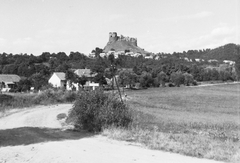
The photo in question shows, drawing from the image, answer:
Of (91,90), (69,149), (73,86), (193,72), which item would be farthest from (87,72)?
(69,149)

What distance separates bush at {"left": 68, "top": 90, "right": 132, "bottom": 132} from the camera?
2027 cm

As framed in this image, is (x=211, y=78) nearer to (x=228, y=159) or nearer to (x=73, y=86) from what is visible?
(x=73, y=86)

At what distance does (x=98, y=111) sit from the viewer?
2077 centimetres

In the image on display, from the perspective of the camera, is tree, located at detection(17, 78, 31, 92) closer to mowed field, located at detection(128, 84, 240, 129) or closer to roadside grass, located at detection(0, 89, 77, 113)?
mowed field, located at detection(128, 84, 240, 129)

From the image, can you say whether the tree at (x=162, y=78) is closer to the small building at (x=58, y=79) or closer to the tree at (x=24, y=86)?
the small building at (x=58, y=79)

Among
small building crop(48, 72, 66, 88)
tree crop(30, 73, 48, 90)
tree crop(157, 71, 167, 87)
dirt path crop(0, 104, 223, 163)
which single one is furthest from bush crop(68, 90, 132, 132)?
tree crop(157, 71, 167, 87)

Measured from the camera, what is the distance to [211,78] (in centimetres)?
15688

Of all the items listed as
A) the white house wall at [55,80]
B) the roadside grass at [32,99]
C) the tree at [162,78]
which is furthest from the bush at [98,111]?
the tree at [162,78]

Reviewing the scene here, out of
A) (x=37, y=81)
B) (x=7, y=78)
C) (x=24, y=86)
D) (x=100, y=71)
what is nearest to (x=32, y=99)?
(x=24, y=86)

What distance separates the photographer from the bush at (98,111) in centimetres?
2027

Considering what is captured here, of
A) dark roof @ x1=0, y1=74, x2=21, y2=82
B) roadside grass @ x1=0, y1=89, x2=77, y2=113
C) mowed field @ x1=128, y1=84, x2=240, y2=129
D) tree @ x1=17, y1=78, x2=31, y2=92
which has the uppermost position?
dark roof @ x1=0, y1=74, x2=21, y2=82

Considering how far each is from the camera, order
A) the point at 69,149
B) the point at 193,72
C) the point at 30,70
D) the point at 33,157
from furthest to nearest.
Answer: the point at 193,72 < the point at 30,70 < the point at 69,149 < the point at 33,157

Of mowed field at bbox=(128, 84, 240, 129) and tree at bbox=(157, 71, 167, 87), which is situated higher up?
tree at bbox=(157, 71, 167, 87)

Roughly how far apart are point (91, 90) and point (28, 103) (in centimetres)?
2702
